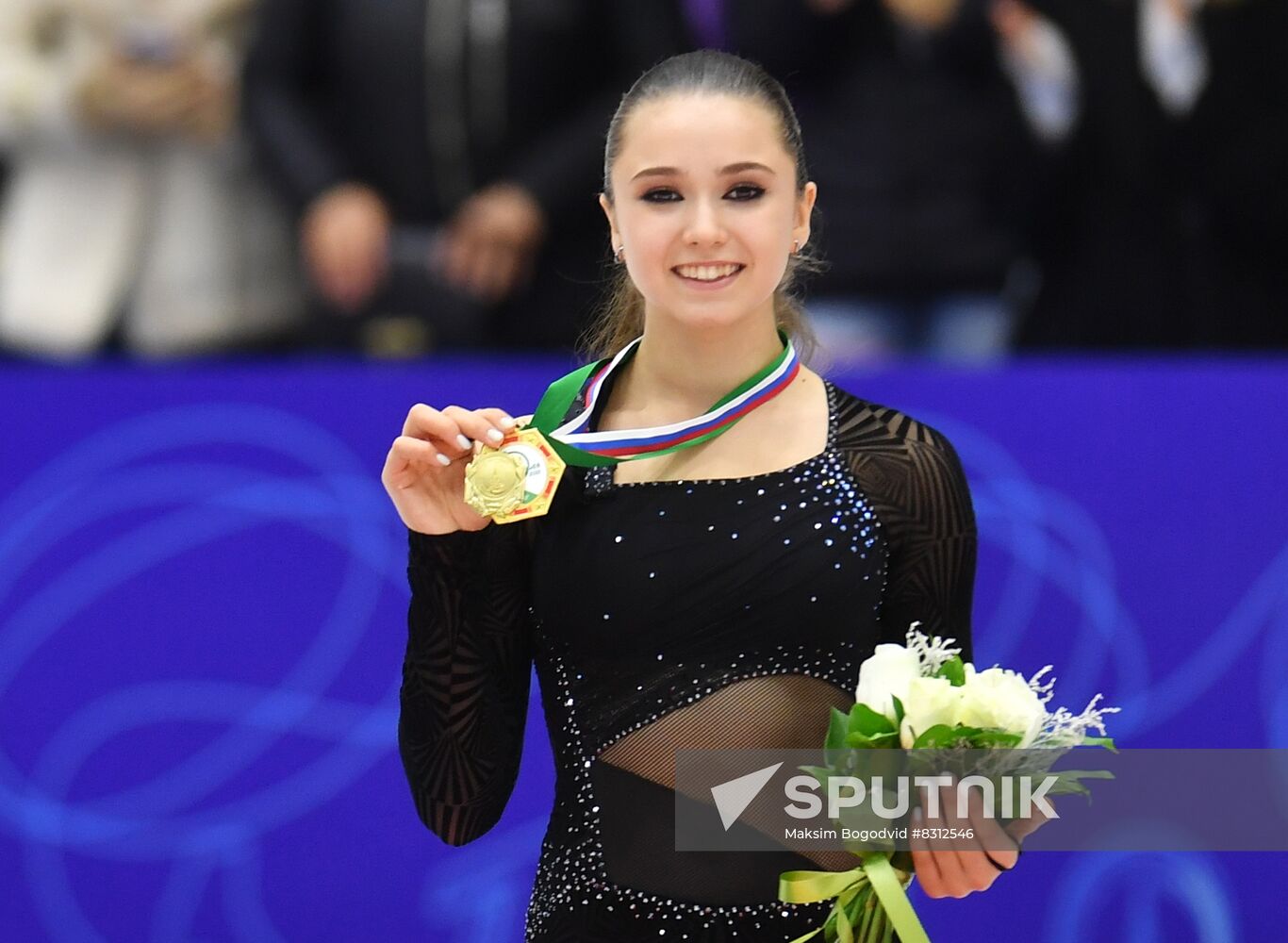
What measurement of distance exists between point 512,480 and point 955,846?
605 mm

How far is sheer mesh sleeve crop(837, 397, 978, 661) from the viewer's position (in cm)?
208

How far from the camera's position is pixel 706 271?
201cm

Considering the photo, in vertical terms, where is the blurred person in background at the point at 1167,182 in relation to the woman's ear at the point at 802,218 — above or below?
above

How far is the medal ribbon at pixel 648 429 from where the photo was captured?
6.76 feet

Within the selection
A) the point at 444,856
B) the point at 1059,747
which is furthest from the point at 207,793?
the point at 1059,747

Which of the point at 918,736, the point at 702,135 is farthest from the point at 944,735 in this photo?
the point at 702,135

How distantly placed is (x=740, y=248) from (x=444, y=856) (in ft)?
6.53

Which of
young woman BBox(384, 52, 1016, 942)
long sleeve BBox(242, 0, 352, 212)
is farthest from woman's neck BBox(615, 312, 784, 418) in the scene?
long sleeve BBox(242, 0, 352, 212)

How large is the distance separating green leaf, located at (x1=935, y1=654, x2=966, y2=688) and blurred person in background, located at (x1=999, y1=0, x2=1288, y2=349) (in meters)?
2.34

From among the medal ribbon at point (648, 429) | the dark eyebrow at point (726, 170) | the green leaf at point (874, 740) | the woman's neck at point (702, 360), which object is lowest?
the green leaf at point (874, 740)

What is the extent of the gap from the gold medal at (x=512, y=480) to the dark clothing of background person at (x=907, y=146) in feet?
7.45

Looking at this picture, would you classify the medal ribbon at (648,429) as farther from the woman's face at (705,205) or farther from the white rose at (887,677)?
the white rose at (887,677)
